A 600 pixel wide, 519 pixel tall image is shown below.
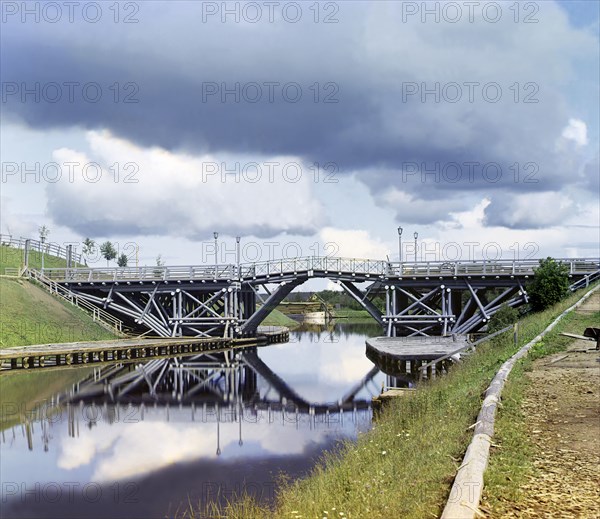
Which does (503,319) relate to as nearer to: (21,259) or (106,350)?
(106,350)

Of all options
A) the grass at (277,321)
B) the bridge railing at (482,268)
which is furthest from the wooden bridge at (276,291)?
the grass at (277,321)

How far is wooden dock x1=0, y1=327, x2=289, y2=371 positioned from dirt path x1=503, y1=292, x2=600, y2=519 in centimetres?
2857

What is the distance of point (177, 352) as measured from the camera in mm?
47656

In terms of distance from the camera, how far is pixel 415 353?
113ft

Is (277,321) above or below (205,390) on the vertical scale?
below

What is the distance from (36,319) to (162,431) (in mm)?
27607

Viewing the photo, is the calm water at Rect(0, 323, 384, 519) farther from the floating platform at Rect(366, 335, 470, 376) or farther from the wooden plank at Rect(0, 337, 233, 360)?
the wooden plank at Rect(0, 337, 233, 360)

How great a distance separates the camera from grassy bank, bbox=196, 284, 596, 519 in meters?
8.19

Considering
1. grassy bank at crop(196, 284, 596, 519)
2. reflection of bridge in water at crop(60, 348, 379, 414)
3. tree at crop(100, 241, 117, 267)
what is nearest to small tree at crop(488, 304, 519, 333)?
reflection of bridge in water at crop(60, 348, 379, 414)

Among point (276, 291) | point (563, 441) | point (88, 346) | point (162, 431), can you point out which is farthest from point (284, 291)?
point (563, 441)

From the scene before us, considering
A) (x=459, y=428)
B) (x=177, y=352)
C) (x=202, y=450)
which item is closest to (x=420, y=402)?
(x=459, y=428)

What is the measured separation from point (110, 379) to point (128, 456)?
16.2 metres

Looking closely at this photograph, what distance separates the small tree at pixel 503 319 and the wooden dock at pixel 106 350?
68.0 feet

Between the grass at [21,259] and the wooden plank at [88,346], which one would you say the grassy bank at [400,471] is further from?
the grass at [21,259]
